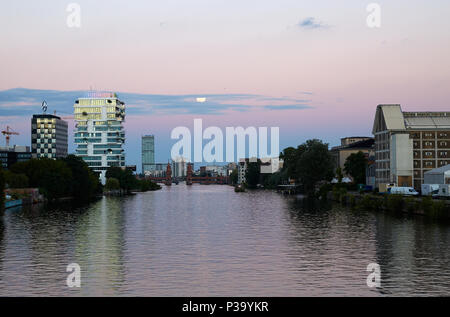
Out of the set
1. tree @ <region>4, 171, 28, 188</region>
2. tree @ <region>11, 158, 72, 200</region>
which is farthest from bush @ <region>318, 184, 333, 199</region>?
tree @ <region>4, 171, 28, 188</region>

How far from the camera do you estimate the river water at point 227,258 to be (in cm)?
3662

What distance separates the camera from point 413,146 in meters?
154

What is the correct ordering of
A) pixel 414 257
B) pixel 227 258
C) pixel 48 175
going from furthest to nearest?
pixel 48 175
pixel 227 258
pixel 414 257

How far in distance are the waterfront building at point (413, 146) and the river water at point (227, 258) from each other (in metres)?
73.9

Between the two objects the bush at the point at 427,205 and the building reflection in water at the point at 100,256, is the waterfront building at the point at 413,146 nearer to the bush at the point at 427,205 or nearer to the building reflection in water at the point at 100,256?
the bush at the point at 427,205

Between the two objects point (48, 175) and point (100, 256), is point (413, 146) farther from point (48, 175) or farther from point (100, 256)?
point (100, 256)

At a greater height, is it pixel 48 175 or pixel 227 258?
pixel 48 175

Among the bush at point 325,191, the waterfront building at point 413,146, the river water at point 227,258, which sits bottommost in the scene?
the river water at point 227,258

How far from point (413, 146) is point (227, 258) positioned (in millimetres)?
116578

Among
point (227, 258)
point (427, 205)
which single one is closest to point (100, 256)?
point (227, 258)

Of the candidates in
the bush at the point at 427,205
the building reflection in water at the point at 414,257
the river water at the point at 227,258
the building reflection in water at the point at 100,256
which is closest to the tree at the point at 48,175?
the river water at the point at 227,258
